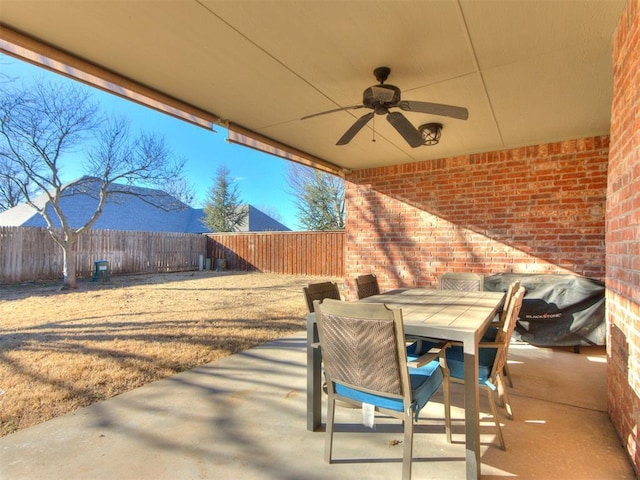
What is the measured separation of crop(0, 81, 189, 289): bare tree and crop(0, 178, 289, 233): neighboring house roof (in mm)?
1941

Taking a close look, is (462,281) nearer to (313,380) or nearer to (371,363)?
(313,380)

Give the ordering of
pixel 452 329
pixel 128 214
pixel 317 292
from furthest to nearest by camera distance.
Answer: pixel 128 214, pixel 317 292, pixel 452 329

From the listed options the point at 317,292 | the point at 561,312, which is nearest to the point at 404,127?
the point at 317,292

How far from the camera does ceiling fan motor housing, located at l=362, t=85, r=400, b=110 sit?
7.97 ft

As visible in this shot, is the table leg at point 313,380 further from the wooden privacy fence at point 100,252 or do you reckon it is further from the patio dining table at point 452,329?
the wooden privacy fence at point 100,252

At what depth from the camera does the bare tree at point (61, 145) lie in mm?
8711

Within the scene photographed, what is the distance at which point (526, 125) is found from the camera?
12.3 feet

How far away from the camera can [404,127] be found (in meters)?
2.77

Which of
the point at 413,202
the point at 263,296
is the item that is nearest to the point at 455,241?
the point at 413,202

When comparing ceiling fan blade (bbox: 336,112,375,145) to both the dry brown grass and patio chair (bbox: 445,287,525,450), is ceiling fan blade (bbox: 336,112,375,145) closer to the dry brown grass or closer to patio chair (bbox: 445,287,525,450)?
patio chair (bbox: 445,287,525,450)

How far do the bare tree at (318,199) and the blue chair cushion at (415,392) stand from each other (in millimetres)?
14241

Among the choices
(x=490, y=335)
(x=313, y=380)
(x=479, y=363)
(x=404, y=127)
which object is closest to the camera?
(x=313, y=380)

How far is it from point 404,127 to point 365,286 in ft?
5.57

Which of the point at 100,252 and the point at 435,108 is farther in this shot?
the point at 100,252
